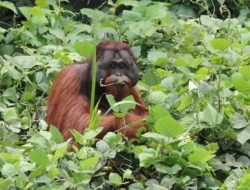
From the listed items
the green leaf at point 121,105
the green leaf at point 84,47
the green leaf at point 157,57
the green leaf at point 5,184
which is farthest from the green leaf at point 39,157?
the green leaf at point 157,57

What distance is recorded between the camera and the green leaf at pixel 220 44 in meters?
5.39

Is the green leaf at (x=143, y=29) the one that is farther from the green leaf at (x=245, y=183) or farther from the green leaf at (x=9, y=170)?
the green leaf at (x=9, y=170)

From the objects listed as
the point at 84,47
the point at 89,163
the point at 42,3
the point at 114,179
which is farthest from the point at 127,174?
the point at 42,3

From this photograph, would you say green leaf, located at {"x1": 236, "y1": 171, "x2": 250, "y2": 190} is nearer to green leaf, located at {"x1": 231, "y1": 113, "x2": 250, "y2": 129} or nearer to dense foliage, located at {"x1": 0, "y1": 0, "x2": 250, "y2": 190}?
dense foliage, located at {"x1": 0, "y1": 0, "x2": 250, "y2": 190}

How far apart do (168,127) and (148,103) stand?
971mm

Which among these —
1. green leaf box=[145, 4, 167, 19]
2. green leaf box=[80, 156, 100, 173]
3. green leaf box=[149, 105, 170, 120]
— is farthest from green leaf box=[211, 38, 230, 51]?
green leaf box=[80, 156, 100, 173]

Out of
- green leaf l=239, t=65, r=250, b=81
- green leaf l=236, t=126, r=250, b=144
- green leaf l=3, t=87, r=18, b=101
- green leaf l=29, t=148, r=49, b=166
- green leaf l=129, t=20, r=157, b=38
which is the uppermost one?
green leaf l=239, t=65, r=250, b=81

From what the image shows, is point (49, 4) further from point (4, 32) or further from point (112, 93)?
point (112, 93)

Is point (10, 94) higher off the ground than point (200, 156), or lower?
lower

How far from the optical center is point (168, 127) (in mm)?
4531

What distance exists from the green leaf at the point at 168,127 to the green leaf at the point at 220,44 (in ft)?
3.14

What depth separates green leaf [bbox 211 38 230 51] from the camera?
17.7 feet

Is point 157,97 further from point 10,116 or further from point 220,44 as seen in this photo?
point 10,116

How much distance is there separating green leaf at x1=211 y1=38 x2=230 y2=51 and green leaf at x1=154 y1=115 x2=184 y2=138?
959mm
